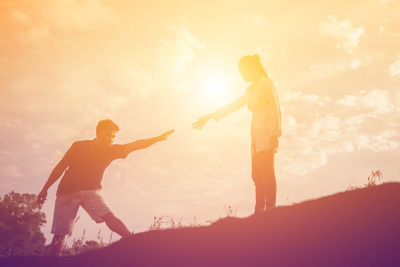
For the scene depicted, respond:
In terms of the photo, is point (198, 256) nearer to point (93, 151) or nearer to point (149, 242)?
point (149, 242)

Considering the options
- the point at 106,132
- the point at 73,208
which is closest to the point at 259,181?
the point at 106,132

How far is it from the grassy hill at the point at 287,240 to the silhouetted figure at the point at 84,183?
1.39m

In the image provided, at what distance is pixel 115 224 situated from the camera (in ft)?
20.1

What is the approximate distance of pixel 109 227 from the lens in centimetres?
613

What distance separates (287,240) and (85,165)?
393cm

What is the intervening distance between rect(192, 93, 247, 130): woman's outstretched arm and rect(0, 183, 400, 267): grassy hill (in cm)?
243

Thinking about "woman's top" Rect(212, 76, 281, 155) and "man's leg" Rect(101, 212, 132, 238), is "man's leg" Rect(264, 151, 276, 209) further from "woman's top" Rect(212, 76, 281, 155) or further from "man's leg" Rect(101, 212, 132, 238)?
"man's leg" Rect(101, 212, 132, 238)

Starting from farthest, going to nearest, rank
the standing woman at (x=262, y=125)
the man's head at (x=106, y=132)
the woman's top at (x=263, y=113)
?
the man's head at (x=106, y=132), the woman's top at (x=263, y=113), the standing woman at (x=262, y=125)

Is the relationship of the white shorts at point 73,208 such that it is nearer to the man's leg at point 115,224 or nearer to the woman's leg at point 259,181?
the man's leg at point 115,224

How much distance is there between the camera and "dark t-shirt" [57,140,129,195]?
6266 mm

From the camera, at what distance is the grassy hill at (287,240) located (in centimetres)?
350

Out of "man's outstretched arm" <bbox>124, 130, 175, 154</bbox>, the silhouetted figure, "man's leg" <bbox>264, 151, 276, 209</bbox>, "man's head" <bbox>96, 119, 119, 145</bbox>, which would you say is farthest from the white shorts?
"man's leg" <bbox>264, 151, 276, 209</bbox>

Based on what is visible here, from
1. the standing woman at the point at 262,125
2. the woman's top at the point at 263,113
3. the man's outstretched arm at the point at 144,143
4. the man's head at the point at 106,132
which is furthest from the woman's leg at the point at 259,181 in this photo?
the man's head at the point at 106,132

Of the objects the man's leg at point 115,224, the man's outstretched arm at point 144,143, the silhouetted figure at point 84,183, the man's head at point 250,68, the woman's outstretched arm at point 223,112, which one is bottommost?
the man's leg at point 115,224
